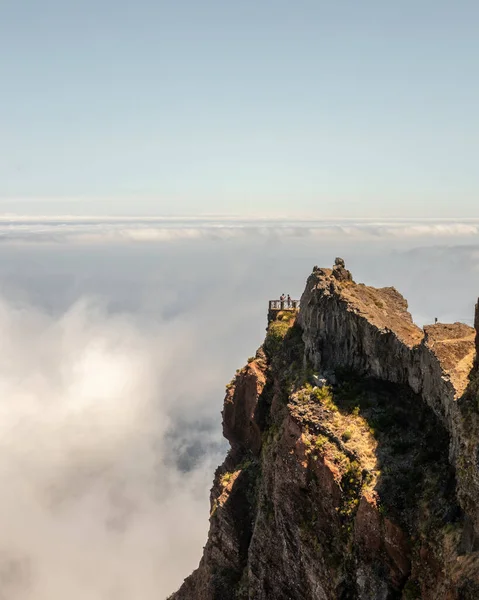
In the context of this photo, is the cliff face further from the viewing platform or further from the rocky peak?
the viewing platform

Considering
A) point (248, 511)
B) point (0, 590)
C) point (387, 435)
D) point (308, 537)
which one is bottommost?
point (0, 590)

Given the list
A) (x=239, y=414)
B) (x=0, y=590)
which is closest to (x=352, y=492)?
(x=239, y=414)

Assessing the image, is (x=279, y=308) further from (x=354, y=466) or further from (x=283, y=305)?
(x=354, y=466)

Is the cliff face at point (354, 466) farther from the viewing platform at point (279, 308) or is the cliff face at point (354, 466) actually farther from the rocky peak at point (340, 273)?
the viewing platform at point (279, 308)

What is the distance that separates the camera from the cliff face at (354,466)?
31312 mm

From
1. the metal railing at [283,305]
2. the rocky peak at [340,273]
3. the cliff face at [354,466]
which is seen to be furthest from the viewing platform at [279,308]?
the rocky peak at [340,273]

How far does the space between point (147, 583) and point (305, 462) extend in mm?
172507

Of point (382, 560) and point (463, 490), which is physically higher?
point (463, 490)

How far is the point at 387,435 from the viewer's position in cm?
4078

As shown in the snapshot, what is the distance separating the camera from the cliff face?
31312mm

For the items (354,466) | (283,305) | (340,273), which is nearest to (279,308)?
(283,305)

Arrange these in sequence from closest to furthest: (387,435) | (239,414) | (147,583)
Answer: (387,435) < (239,414) < (147,583)

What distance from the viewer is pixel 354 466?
38781mm

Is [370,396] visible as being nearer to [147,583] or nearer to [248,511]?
[248,511]
